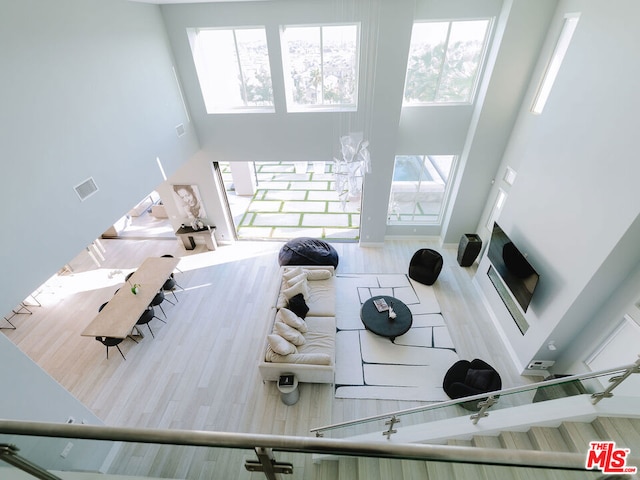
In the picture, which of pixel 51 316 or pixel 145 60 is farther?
pixel 51 316

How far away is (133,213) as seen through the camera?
10.4 meters

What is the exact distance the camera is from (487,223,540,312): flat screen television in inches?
191

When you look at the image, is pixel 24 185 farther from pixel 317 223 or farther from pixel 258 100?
pixel 317 223

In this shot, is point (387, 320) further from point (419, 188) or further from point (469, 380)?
point (419, 188)

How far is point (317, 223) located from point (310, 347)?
4.98 meters

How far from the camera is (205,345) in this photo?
594 centimetres

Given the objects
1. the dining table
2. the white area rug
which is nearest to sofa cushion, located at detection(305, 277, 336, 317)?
the white area rug

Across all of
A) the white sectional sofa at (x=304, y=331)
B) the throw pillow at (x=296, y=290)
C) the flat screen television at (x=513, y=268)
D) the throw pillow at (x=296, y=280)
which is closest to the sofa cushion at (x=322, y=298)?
the white sectional sofa at (x=304, y=331)

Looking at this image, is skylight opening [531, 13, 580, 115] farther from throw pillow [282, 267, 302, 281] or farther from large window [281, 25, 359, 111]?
throw pillow [282, 267, 302, 281]

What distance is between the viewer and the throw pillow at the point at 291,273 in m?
6.51

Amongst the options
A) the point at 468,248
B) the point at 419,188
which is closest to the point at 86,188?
the point at 419,188

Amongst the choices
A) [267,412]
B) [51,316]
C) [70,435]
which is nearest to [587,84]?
[70,435]

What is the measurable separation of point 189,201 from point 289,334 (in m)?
5.15

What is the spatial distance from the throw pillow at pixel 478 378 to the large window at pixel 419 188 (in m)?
4.70
